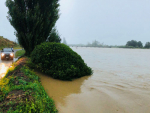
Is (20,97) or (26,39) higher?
(26,39)

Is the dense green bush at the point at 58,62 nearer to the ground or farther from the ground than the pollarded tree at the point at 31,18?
nearer to the ground

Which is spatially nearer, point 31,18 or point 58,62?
point 58,62

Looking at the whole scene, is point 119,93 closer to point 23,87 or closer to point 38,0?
point 23,87

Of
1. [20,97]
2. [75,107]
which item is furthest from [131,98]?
[20,97]

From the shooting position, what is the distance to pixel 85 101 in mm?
3963

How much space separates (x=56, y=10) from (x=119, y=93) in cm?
866

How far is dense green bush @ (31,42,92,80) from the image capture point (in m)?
5.98

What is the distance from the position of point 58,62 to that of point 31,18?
521cm

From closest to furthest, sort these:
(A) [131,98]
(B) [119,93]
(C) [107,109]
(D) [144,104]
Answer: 1. (C) [107,109]
2. (D) [144,104]
3. (A) [131,98]
4. (B) [119,93]

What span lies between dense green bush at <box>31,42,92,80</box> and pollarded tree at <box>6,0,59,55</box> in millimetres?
3502

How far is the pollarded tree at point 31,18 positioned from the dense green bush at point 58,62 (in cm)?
350

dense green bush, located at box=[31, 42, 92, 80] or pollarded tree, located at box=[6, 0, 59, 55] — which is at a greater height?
pollarded tree, located at box=[6, 0, 59, 55]

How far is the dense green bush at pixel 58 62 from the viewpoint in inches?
235

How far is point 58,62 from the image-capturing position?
6223 mm
